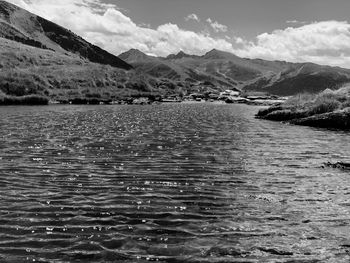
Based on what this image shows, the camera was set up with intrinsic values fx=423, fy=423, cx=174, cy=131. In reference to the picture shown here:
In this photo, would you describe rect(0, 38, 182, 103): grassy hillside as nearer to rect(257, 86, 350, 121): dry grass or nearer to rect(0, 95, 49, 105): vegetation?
rect(0, 95, 49, 105): vegetation

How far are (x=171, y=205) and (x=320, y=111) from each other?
46603 mm

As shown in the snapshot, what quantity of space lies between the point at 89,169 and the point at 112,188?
507cm

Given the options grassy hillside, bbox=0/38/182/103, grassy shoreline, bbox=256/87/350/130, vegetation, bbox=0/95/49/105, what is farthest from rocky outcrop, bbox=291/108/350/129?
grassy hillside, bbox=0/38/182/103

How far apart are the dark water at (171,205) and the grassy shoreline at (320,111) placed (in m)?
21.9

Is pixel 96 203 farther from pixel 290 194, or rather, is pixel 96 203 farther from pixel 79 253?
pixel 290 194

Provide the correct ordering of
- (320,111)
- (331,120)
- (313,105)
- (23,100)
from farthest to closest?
1. (23,100)
2. (313,105)
3. (320,111)
4. (331,120)

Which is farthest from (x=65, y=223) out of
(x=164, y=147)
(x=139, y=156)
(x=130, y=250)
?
(x=164, y=147)

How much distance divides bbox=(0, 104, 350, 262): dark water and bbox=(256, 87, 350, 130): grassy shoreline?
21895 millimetres

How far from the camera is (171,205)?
17.3 metres

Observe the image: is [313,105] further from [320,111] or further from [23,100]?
[23,100]

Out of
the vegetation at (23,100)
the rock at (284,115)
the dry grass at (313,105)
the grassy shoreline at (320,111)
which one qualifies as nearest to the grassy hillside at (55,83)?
the vegetation at (23,100)

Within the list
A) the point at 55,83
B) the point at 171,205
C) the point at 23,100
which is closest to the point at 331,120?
the point at 171,205

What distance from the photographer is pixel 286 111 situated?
66312 millimetres

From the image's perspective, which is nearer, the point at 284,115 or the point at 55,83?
the point at 284,115
